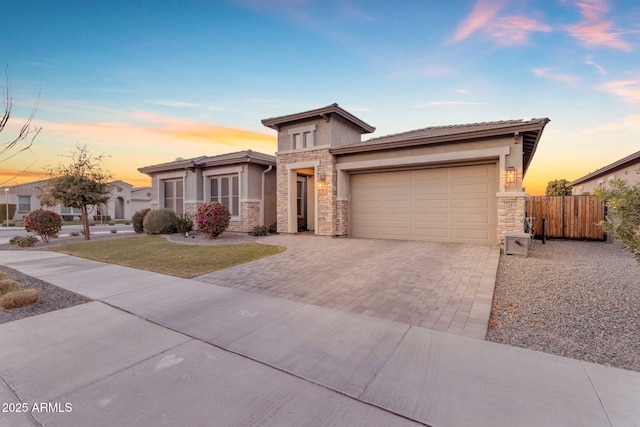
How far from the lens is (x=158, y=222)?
47.3ft

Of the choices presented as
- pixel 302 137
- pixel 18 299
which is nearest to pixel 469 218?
pixel 302 137

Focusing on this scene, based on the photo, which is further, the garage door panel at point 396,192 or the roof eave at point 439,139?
the garage door panel at point 396,192

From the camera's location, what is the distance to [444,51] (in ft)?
32.5

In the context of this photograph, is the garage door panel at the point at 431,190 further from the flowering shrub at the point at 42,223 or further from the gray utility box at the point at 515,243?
the flowering shrub at the point at 42,223

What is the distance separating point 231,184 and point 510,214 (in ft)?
41.4

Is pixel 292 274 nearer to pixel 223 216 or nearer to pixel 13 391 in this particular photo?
pixel 13 391

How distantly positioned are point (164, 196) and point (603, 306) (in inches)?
784

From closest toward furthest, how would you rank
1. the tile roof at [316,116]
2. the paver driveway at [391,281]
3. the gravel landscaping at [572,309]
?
the gravel landscaping at [572,309], the paver driveway at [391,281], the tile roof at [316,116]

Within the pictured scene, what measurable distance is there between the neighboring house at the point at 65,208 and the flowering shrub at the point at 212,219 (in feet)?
62.9

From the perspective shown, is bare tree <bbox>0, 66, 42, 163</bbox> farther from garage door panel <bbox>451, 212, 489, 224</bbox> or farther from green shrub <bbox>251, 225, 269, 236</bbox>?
garage door panel <bbox>451, 212, 489, 224</bbox>

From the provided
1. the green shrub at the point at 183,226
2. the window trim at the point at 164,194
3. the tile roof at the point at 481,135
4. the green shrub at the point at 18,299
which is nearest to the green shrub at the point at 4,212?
the window trim at the point at 164,194

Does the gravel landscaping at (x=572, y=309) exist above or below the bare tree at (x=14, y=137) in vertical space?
below

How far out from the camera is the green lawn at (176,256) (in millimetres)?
6867

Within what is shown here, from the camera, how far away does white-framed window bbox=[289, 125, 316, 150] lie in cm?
1234
